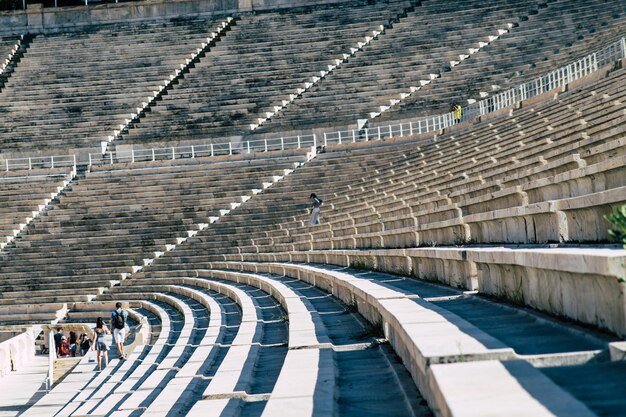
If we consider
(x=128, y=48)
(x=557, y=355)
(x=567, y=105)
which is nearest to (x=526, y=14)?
(x=128, y=48)

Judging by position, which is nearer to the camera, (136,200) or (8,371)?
(8,371)

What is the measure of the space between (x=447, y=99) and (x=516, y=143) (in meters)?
19.4

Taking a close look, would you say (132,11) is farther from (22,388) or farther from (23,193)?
(22,388)

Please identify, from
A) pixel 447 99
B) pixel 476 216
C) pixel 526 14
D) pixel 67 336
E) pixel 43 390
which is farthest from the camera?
pixel 526 14

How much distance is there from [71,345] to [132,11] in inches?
1214

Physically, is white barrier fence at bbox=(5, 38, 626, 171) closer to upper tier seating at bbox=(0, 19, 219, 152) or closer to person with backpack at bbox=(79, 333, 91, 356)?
upper tier seating at bbox=(0, 19, 219, 152)

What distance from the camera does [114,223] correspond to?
30.0m

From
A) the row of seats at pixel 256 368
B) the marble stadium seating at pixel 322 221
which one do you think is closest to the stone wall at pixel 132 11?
the marble stadium seating at pixel 322 221

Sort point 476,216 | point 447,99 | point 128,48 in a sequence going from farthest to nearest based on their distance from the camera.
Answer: point 128,48
point 447,99
point 476,216

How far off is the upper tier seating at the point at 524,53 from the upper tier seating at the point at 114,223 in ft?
22.8

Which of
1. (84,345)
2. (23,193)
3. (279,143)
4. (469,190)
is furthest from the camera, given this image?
(279,143)

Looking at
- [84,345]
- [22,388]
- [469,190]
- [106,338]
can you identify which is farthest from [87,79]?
Answer: [469,190]

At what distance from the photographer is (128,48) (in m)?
45.8

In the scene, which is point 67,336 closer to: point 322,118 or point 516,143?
point 516,143
